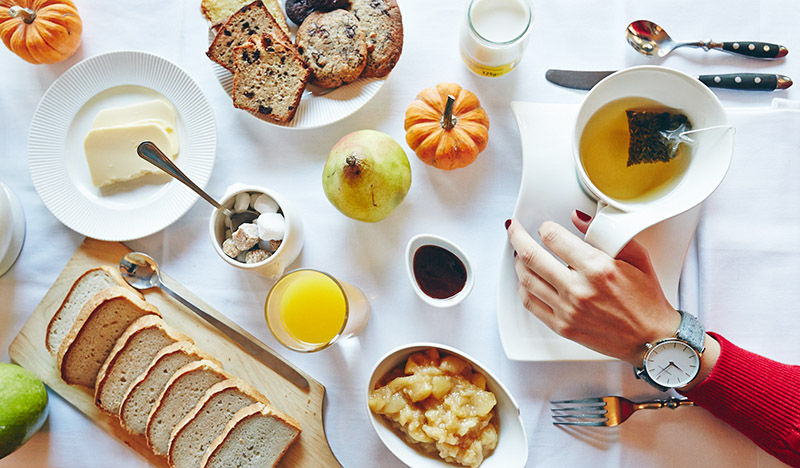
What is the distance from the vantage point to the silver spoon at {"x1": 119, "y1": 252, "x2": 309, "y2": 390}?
1.41 m

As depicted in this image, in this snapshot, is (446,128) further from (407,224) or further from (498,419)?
(498,419)

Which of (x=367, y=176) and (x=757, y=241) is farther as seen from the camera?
(x=757, y=241)

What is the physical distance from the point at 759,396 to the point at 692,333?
20 cm

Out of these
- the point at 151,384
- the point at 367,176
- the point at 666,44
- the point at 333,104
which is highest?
the point at 666,44

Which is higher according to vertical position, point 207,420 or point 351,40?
point 351,40

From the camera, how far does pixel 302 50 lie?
1.41 m

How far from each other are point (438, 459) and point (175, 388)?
63 cm

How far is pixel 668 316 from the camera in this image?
1.27 metres

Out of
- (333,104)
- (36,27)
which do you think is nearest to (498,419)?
(333,104)

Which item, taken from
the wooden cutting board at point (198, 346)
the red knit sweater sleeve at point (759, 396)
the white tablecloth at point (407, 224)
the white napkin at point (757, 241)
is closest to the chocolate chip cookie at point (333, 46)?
the white tablecloth at point (407, 224)

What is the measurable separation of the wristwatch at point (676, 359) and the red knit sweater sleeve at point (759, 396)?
0.07 meters

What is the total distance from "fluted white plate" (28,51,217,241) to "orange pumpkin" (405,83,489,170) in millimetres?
506

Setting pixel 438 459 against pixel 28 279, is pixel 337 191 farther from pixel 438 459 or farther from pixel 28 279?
pixel 28 279

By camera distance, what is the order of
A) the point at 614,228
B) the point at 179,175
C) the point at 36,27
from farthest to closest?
the point at 36,27 < the point at 179,175 < the point at 614,228
